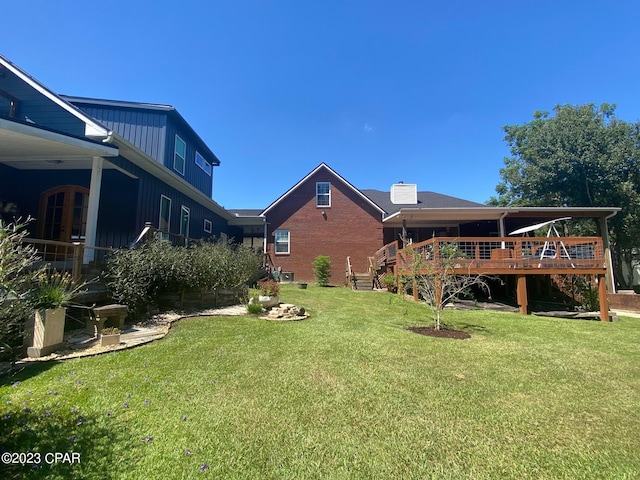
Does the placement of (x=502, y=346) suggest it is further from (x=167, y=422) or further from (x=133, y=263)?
(x=133, y=263)

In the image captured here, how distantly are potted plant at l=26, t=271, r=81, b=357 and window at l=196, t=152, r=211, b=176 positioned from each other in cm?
1223

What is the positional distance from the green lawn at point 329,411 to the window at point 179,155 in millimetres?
10272

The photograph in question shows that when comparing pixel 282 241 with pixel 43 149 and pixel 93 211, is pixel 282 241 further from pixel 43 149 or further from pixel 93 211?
pixel 43 149

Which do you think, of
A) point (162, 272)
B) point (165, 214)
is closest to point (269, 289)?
point (162, 272)

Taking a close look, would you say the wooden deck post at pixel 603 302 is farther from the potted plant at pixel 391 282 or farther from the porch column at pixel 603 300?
the potted plant at pixel 391 282

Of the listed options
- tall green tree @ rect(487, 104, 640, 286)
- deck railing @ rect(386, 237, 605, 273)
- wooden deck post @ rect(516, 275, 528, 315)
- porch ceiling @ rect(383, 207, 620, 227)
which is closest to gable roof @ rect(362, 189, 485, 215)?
porch ceiling @ rect(383, 207, 620, 227)

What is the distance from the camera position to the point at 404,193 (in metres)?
21.6

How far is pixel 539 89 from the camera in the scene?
1683 centimetres

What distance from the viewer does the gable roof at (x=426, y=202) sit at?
20.2m

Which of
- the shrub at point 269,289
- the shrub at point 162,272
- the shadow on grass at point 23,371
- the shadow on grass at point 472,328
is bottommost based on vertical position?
the shadow on grass at point 472,328

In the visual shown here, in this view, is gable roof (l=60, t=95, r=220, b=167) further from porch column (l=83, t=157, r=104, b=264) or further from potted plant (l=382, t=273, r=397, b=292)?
potted plant (l=382, t=273, r=397, b=292)

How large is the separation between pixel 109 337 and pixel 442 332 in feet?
20.6

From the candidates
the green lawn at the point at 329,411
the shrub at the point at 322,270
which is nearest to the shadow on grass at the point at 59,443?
the green lawn at the point at 329,411

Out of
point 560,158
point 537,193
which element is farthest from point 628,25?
point 537,193
